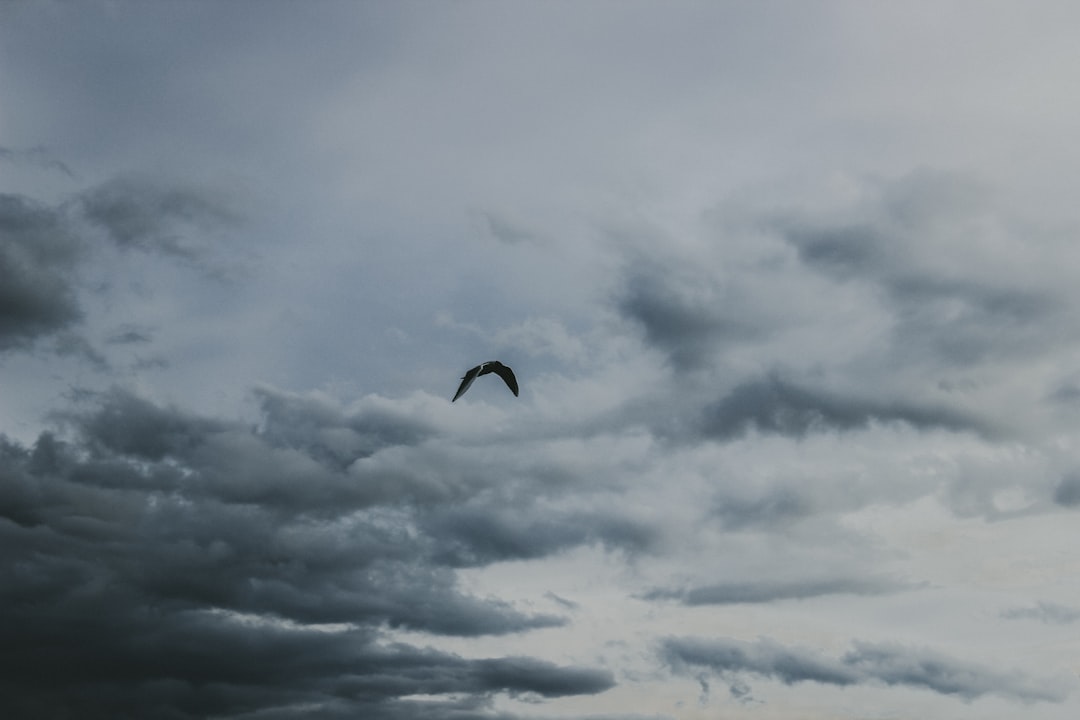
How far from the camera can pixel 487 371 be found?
72438mm

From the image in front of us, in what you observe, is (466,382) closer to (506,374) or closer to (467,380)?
(467,380)

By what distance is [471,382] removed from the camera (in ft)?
226

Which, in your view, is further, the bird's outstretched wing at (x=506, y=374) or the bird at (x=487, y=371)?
the bird's outstretched wing at (x=506, y=374)

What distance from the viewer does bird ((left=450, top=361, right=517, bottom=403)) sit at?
2682 inches

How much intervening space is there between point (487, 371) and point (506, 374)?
6.31m

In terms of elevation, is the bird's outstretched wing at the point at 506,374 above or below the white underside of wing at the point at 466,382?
above

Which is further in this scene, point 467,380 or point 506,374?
point 506,374

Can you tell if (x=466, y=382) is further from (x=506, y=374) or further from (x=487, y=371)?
(x=506, y=374)

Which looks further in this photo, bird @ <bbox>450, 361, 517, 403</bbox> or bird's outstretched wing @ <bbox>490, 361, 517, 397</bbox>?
bird's outstretched wing @ <bbox>490, 361, 517, 397</bbox>

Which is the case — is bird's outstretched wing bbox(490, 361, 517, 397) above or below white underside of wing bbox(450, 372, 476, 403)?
above

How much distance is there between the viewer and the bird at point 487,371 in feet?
224

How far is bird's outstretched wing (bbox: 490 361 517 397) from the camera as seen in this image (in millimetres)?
73625

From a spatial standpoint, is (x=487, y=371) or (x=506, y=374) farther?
(x=506, y=374)

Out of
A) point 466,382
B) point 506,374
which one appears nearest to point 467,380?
point 466,382
